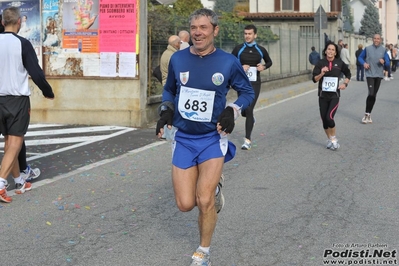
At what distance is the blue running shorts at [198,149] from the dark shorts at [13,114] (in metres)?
3.12

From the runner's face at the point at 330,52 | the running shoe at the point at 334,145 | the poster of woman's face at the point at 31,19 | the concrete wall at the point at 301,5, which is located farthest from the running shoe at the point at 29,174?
the concrete wall at the point at 301,5

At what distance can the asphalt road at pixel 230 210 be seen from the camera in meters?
5.85

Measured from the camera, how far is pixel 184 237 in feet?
20.8

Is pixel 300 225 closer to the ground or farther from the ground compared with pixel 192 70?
closer to the ground

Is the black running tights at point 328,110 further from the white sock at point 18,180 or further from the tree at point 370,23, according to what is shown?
the tree at point 370,23

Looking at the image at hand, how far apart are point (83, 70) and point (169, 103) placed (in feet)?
31.4

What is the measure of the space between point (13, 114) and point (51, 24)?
295 inches

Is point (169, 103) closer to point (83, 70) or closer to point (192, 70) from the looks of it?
point (192, 70)

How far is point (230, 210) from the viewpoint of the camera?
24.1ft

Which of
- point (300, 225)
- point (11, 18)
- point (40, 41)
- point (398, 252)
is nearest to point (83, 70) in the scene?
point (40, 41)

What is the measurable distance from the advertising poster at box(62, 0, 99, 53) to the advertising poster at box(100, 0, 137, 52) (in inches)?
6.6

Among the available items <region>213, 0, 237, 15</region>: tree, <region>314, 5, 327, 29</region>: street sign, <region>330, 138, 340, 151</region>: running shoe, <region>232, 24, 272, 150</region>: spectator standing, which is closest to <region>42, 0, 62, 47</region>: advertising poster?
<region>232, 24, 272, 150</region>: spectator standing

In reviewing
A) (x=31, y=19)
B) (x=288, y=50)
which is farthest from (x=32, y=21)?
(x=288, y=50)

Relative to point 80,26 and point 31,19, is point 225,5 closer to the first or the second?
point 31,19
